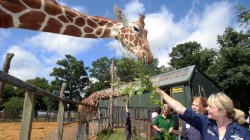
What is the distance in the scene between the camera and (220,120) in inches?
114

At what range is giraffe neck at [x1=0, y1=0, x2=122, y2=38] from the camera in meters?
5.29

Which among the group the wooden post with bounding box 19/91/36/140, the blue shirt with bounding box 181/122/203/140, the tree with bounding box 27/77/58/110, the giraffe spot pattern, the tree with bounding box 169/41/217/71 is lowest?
the blue shirt with bounding box 181/122/203/140

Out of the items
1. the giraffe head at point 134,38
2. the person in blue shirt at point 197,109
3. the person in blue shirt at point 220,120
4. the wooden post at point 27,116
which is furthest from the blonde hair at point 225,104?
the giraffe head at point 134,38

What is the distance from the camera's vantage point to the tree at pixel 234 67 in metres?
28.8

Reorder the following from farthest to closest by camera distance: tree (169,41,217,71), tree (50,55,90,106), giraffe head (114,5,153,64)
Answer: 1. tree (50,55,90,106)
2. tree (169,41,217,71)
3. giraffe head (114,5,153,64)

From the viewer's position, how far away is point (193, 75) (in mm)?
15727

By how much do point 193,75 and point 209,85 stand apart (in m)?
2.65

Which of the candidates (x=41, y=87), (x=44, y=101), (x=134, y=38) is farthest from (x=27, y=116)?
(x=41, y=87)

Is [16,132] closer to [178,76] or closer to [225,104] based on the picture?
[178,76]

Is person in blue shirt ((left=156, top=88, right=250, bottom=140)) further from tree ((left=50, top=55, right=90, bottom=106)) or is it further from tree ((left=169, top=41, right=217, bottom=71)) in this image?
tree ((left=50, top=55, right=90, bottom=106))

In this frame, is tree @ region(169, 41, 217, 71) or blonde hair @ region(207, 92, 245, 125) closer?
blonde hair @ region(207, 92, 245, 125)

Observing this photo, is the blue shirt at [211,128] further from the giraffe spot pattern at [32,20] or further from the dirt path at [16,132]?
the dirt path at [16,132]

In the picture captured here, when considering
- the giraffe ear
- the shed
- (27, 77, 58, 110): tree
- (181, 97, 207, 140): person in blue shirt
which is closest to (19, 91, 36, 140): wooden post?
(181, 97, 207, 140): person in blue shirt

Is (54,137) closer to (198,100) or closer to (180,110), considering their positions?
(198,100)
